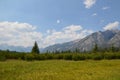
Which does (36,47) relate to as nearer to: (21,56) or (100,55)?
(21,56)

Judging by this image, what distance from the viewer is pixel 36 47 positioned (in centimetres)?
10631

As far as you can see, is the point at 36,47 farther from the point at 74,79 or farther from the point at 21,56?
the point at 74,79

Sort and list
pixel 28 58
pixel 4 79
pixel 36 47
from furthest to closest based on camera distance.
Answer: pixel 36 47 < pixel 28 58 < pixel 4 79

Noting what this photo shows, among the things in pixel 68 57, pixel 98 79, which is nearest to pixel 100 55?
pixel 68 57

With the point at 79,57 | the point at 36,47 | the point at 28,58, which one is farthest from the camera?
the point at 36,47

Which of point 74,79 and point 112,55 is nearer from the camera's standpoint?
point 74,79

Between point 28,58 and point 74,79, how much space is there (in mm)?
68661

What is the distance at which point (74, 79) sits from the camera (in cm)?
2592

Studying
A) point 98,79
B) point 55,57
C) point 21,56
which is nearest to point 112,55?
point 55,57

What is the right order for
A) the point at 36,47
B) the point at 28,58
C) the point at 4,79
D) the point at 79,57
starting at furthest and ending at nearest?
1. the point at 36,47
2. the point at 79,57
3. the point at 28,58
4. the point at 4,79

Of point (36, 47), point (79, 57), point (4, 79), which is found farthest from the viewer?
point (36, 47)

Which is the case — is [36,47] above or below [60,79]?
above

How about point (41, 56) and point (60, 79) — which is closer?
point (60, 79)

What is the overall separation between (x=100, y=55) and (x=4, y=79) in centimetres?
7921
